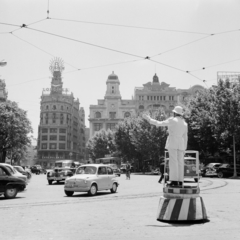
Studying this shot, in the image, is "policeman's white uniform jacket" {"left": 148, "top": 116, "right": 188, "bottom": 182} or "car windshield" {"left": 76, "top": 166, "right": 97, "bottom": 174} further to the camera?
"car windshield" {"left": 76, "top": 166, "right": 97, "bottom": 174}

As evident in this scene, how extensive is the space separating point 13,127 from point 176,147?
3716 centimetres

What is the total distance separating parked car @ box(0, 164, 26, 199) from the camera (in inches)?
635

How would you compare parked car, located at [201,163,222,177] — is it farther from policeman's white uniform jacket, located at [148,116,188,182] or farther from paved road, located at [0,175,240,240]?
policeman's white uniform jacket, located at [148,116,188,182]

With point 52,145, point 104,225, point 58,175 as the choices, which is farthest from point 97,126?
point 104,225

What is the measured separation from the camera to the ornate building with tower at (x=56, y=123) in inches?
4993

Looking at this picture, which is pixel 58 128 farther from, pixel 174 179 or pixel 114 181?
pixel 174 179

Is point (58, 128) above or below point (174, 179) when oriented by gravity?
above

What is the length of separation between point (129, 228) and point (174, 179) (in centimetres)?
184

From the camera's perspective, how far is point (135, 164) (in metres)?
72.9

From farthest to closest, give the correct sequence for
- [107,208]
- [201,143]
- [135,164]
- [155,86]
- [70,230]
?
[155,86] → [135,164] → [201,143] → [107,208] → [70,230]

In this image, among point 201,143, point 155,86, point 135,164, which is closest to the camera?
point 201,143

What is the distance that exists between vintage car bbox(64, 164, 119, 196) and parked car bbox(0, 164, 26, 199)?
7.45 feet

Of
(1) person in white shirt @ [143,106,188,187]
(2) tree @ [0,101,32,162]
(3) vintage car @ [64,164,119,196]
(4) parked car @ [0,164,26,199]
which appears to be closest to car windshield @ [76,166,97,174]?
(3) vintage car @ [64,164,119,196]

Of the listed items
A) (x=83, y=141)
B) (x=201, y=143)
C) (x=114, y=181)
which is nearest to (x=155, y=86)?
(x=83, y=141)
